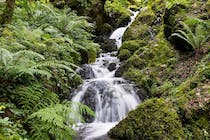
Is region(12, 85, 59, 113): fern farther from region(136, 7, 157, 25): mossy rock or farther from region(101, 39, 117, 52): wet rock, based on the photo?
region(136, 7, 157, 25): mossy rock

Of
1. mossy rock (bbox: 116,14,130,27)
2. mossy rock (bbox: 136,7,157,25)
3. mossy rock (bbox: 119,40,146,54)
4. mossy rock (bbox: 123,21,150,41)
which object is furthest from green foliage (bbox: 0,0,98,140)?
mossy rock (bbox: 116,14,130,27)

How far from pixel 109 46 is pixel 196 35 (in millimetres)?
5245

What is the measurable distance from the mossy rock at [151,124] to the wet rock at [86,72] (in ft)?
12.9

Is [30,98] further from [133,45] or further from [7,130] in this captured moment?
[133,45]

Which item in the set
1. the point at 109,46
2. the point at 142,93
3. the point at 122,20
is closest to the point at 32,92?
the point at 142,93

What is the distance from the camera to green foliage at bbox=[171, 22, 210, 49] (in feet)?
28.0

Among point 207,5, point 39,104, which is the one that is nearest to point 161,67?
point 207,5

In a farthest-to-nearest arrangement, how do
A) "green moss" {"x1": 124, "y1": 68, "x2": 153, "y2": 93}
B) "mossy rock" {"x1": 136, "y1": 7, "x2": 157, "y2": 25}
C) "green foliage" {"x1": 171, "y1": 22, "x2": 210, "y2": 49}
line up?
"mossy rock" {"x1": 136, "y1": 7, "x2": 157, "y2": 25} → "green moss" {"x1": 124, "y1": 68, "x2": 153, "y2": 93} → "green foliage" {"x1": 171, "y1": 22, "x2": 210, "y2": 49}

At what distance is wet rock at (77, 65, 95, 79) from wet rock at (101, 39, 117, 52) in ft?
10.2

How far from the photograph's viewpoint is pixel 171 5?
10.2 m

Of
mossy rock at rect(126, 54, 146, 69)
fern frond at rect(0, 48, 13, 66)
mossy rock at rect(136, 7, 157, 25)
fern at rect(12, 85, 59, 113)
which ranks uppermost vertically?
mossy rock at rect(136, 7, 157, 25)

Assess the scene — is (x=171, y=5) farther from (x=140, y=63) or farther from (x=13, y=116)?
(x=13, y=116)

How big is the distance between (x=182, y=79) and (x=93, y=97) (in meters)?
2.45

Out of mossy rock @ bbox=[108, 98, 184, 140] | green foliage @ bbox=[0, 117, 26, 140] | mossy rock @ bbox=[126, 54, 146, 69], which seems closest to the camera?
green foliage @ bbox=[0, 117, 26, 140]
